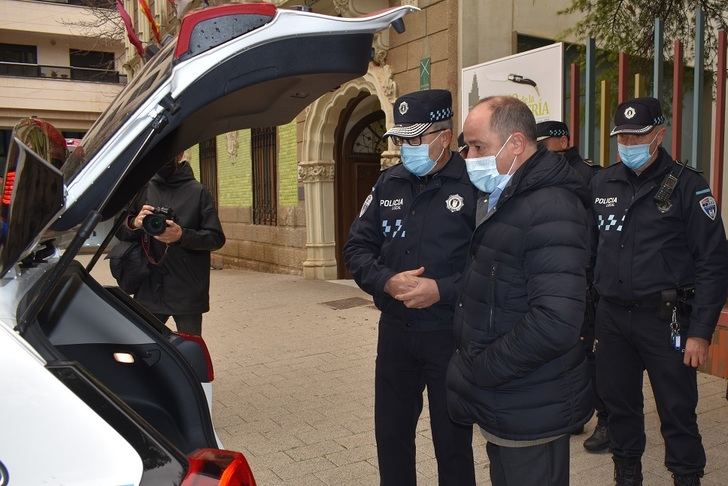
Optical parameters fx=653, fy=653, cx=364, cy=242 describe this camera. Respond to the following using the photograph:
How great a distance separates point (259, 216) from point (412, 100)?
1009 centimetres

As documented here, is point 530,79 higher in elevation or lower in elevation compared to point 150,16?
higher

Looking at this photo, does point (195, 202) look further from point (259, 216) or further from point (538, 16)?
point (259, 216)

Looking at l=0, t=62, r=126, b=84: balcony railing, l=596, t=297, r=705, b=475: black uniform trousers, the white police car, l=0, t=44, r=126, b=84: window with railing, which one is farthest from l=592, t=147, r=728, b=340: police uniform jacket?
l=0, t=44, r=126, b=84: window with railing

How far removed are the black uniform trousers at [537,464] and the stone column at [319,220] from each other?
8449mm

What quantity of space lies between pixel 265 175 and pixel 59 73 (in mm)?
18684

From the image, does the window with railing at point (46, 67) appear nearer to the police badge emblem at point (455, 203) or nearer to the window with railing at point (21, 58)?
the window with railing at point (21, 58)

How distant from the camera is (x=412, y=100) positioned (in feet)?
9.58

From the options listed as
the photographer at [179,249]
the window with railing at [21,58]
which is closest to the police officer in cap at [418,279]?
the photographer at [179,249]

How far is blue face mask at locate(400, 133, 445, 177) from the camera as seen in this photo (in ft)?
9.46

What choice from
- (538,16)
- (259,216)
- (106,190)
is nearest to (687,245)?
(106,190)

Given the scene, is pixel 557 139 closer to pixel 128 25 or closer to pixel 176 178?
pixel 176 178

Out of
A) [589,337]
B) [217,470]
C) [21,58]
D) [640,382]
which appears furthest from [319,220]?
[21,58]

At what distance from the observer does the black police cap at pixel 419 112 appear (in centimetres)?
289

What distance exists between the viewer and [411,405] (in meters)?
2.96
